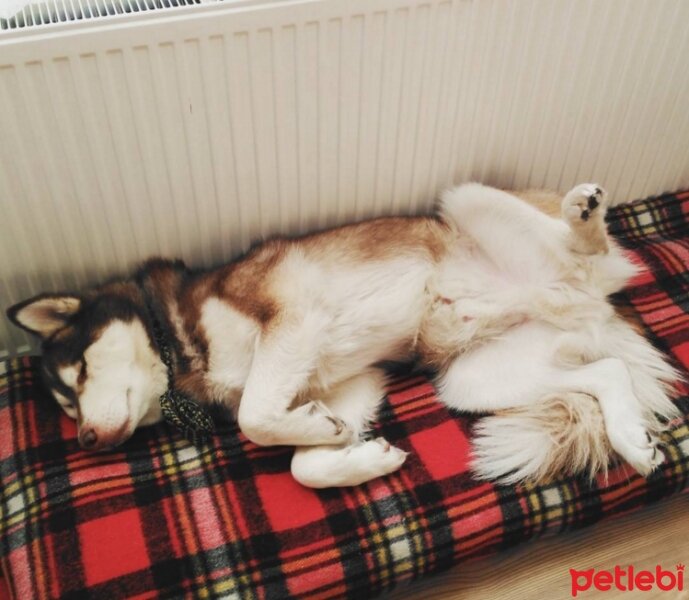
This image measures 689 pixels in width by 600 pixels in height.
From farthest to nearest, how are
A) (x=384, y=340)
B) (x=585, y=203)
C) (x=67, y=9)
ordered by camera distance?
(x=384, y=340), (x=585, y=203), (x=67, y=9)

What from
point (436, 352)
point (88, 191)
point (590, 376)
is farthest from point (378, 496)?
point (88, 191)

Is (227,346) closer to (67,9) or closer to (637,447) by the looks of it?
(67,9)

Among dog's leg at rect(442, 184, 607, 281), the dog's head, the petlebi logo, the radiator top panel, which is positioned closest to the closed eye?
the dog's head

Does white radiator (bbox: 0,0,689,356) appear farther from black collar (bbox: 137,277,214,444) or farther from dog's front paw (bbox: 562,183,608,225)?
dog's front paw (bbox: 562,183,608,225)

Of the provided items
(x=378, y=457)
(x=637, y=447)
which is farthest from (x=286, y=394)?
(x=637, y=447)

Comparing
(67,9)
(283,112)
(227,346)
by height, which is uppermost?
(67,9)

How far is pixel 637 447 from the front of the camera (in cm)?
155

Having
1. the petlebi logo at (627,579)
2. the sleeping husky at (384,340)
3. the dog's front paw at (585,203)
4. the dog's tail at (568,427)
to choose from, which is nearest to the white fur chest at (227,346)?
the sleeping husky at (384,340)

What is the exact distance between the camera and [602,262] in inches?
70.1

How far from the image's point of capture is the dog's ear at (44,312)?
1.57 meters

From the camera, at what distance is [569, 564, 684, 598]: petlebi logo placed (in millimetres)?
1590

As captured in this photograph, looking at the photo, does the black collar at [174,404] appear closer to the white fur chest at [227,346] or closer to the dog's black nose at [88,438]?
the white fur chest at [227,346]

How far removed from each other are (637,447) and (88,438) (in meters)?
1.22

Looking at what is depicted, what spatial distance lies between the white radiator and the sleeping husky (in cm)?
12
